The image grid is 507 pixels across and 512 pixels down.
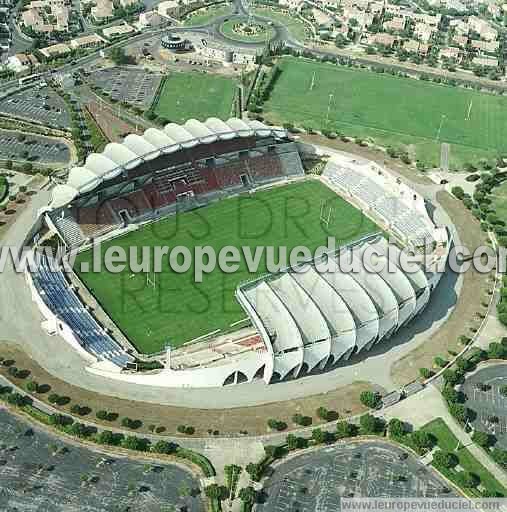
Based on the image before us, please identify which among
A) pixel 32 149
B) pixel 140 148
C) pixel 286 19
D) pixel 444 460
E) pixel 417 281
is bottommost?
pixel 286 19

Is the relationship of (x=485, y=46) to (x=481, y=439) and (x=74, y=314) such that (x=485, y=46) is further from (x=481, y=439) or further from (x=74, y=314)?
(x=74, y=314)

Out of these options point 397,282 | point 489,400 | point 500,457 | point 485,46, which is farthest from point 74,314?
point 485,46

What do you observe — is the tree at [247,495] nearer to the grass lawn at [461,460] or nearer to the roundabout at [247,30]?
the grass lawn at [461,460]

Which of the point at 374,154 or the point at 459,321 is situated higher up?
the point at 459,321

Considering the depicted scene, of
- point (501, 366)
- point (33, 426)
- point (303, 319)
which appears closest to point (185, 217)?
point (303, 319)

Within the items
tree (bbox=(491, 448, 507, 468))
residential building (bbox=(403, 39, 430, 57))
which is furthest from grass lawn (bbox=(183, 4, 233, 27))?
tree (bbox=(491, 448, 507, 468))

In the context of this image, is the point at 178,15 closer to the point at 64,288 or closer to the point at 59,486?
the point at 64,288

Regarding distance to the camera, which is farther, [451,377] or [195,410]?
[451,377]
